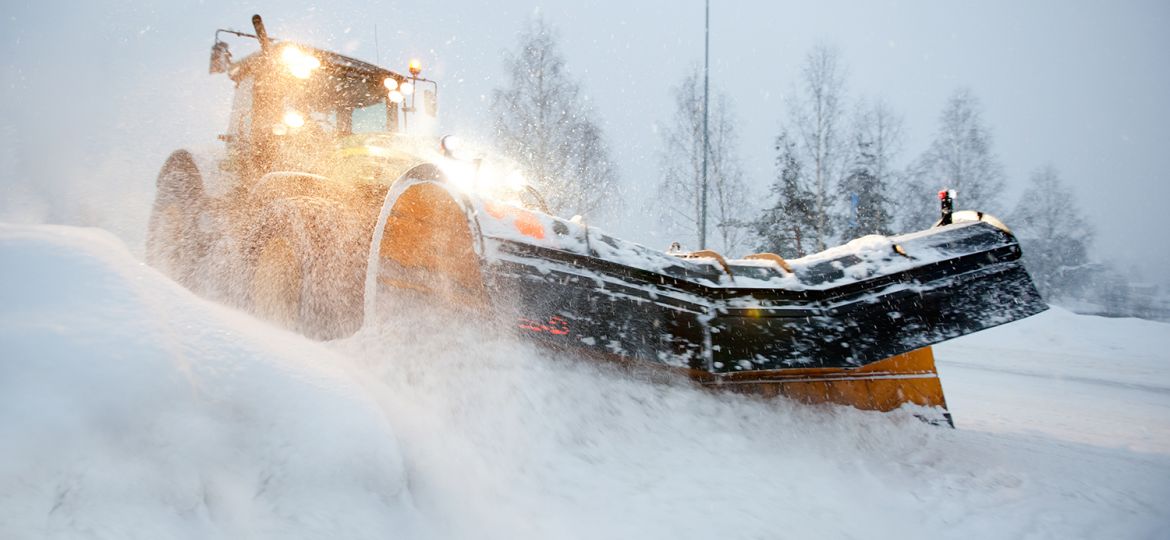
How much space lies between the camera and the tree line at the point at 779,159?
1762cm

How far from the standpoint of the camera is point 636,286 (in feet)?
6.77

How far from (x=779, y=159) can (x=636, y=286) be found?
1794cm

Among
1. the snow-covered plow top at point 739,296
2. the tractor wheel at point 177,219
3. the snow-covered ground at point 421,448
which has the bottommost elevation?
the snow-covered ground at point 421,448

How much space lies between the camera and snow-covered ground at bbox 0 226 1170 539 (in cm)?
102

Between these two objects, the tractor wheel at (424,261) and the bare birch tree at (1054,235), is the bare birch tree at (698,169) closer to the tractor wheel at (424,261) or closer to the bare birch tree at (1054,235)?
the bare birch tree at (1054,235)

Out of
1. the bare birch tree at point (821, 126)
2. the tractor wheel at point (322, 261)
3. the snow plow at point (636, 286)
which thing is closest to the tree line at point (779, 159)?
the bare birch tree at point (821, 126)

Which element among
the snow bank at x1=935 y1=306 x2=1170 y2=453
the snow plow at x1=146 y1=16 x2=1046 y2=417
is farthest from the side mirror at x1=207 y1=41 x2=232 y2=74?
the snow bank at x1=935 y1=306 x2=1170 y2=453

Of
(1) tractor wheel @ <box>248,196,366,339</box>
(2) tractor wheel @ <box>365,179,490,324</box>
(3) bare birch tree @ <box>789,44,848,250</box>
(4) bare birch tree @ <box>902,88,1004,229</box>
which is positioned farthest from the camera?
(4) bare birch tree @ <box>902,88,1004,229</box>

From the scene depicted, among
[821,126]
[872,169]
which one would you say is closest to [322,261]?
[821,126]

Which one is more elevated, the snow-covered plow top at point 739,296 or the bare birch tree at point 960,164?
the bare birch tree at point 960,164

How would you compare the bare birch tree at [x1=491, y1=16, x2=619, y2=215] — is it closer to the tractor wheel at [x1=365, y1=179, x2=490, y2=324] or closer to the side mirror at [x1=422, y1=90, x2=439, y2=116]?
the side mirror at [x1=422, y1=90, x2=439, y2=116]

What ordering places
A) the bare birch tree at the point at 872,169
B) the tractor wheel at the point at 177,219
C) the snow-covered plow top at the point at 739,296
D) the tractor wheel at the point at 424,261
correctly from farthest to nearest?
the bare birch tree at the point at 872,169 → the tractor wheel at the point at 177,219 → the tractor wheel at the point at 424,261 → the snow-covered plow top at the point at 739,296

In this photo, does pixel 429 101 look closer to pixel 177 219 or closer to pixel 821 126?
pixel 177 219

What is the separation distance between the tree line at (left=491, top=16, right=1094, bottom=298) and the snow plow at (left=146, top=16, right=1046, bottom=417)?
14.5 metres
